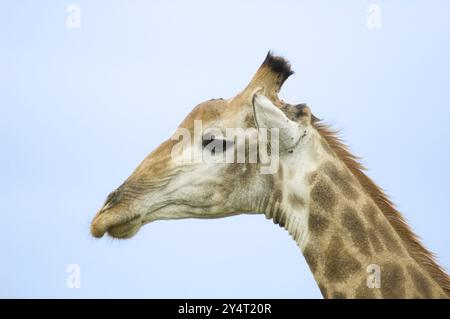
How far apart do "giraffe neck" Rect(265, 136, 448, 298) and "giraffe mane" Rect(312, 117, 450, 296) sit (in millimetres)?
95

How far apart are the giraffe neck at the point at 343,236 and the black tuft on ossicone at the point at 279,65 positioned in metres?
1.15

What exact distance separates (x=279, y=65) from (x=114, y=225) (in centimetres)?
293

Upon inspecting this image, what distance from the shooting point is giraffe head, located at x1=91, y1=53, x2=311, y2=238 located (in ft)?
33.6

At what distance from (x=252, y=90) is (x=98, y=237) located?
2661 millimetres

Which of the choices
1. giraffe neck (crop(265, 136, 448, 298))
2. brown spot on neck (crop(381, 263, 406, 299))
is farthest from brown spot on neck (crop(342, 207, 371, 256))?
brown spot on neck (crop(381, 263, 406, 299))

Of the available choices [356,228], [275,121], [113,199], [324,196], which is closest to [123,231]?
[113,199]

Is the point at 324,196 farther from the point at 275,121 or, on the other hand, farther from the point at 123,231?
the point at 123,231

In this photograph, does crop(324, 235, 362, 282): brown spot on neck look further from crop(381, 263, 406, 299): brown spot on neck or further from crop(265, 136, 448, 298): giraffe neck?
crop(381, 263, 406, 299): brown spot on neck

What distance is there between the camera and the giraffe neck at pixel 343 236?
961 cm

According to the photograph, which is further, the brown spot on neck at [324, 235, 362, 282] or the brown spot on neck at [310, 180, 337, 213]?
the brown spot on neck at [310, 180, 337, 213]

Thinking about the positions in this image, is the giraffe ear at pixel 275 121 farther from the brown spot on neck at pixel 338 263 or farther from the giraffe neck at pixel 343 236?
the brown spot on neck at pixel 338 263

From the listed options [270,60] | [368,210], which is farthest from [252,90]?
[368,210]
